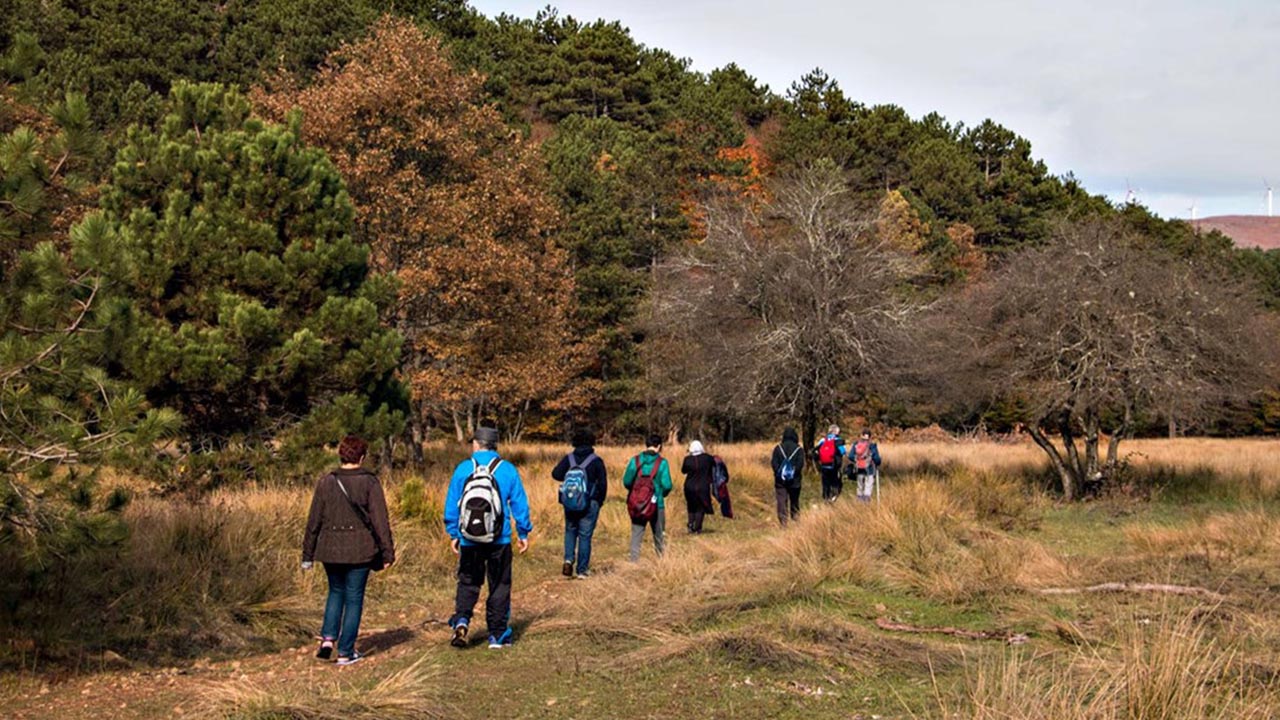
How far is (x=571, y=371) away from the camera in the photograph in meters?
38.1

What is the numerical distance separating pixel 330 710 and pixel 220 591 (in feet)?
14.1

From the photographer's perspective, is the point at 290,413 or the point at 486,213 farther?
the point at 486,213

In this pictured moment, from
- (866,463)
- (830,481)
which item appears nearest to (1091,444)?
(866,463)

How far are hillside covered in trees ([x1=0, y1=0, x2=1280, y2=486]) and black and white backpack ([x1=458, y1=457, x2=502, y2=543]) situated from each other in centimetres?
220

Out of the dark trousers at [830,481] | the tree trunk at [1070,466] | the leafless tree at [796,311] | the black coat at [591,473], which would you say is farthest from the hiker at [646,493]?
the leafless tree at [796,311]

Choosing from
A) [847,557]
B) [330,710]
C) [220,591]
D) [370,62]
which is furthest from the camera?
[370,62]

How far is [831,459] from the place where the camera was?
18.7 meters

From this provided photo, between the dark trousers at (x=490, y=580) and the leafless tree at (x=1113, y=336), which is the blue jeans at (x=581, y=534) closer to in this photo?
the dark trousers at (x=490, y=580)

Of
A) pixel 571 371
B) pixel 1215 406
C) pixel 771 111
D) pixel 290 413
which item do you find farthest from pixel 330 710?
pixel 771 111

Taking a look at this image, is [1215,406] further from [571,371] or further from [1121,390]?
[571,371]

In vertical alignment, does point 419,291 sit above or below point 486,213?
below

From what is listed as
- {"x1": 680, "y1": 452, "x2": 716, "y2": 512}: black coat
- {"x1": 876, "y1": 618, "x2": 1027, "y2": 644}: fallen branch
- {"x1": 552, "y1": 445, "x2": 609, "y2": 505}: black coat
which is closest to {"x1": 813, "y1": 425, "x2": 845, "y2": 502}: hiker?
{"x1": 680, "y1": 452, "x2": 716, "y2": 512}: black coat

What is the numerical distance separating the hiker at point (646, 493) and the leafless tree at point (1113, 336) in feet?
35.6

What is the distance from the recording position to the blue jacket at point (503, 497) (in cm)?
845
